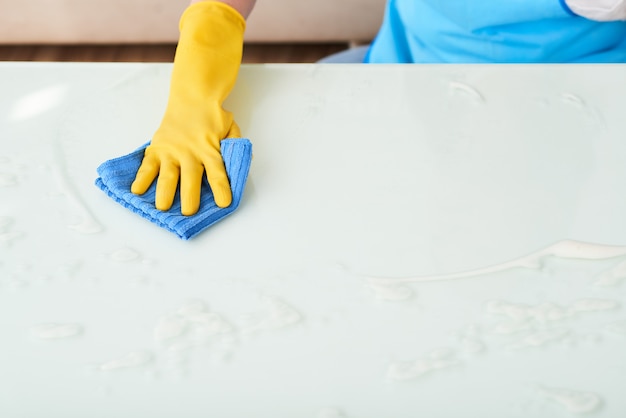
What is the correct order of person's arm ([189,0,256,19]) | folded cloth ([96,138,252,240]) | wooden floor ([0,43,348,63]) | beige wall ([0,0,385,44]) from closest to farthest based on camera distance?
Result: folded cloth ([96,138,252,240]), person's arm ([189,0,256,19]), beige wall ([0,0,385,44]), wooden floor ([0,43,348,63])

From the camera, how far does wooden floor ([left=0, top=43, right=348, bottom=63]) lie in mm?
2172

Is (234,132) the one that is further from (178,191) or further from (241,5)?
(241,5)

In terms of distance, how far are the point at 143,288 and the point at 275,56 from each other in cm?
160

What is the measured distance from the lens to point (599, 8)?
99cm

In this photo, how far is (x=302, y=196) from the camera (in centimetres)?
A: 79

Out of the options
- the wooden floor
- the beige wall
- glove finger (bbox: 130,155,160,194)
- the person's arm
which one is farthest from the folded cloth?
the wooden floor

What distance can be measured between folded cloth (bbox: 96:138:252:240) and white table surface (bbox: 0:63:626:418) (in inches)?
0.6

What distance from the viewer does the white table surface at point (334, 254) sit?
1.98 feet

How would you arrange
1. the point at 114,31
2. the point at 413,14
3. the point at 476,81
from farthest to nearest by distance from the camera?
the point at 114,31, the point at 413,14, the point at 476,81

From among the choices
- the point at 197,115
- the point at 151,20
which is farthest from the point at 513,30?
the point at 151,20

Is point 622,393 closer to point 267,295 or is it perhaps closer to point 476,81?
point 267,295

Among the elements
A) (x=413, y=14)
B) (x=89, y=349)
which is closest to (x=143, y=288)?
(x=89, y=349)

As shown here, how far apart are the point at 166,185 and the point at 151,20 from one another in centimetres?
138

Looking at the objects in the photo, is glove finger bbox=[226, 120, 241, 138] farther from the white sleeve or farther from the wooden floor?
the wooden floor
